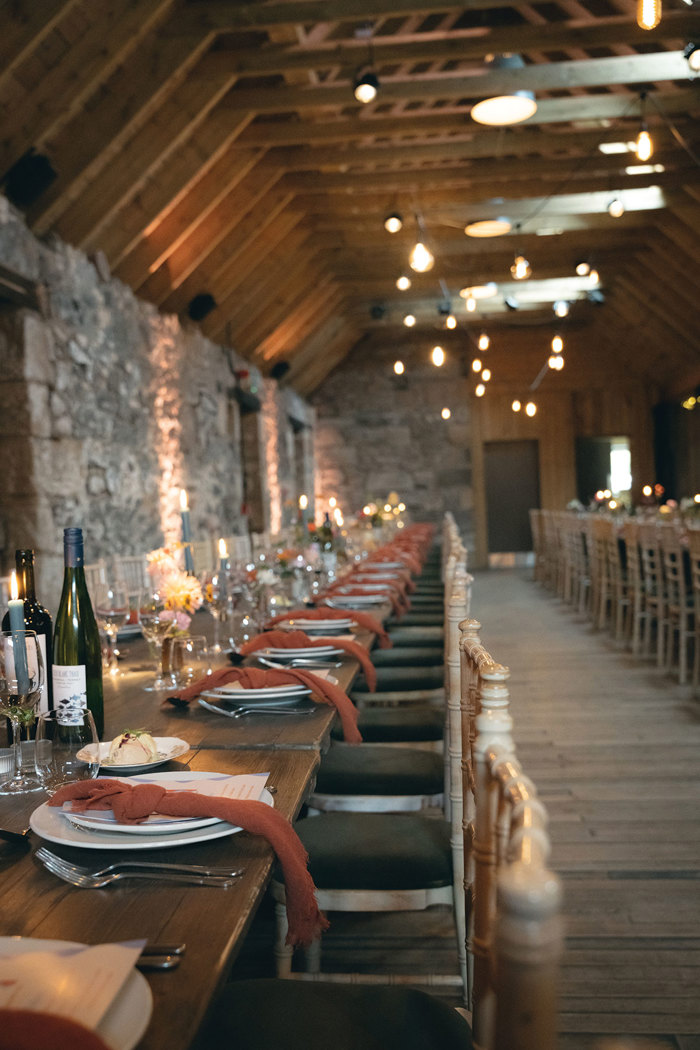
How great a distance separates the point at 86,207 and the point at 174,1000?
19.0 ft

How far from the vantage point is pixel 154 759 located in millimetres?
1452

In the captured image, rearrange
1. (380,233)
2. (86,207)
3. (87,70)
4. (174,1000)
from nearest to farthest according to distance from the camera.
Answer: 1. (174,1000)
2. (87,70)
3. (86,207)
4. (380,233)

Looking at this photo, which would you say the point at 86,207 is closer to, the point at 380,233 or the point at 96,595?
the point at 96,595

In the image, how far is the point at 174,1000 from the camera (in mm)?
795

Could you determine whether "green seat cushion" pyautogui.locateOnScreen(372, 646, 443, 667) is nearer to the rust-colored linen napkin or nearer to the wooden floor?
the wooden floor

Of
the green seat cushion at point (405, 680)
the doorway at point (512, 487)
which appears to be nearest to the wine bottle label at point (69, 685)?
the green seat cushion at point (405, 680)

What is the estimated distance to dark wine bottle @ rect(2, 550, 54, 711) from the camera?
171 cm

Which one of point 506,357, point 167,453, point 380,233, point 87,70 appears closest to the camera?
point 87,70

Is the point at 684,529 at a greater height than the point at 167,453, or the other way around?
the point at 167,453

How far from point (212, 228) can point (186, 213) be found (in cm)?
64

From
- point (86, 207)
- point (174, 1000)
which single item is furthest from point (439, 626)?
point (174, 1000)

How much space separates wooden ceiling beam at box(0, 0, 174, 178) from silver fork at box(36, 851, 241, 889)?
4.85m

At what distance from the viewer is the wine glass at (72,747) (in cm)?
132

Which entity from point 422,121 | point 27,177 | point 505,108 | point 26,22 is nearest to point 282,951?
point 26,22
